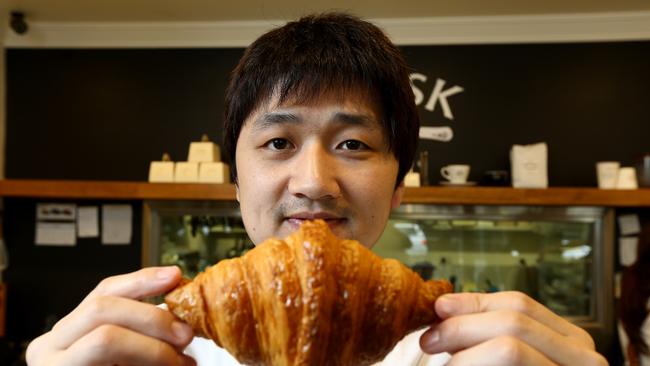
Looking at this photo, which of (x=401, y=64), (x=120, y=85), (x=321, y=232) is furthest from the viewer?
(x=120, y=85)

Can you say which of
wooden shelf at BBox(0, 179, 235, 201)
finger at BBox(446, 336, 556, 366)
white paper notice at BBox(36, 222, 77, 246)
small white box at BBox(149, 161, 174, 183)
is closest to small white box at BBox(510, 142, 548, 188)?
wooden shelf at BBox(0, 179, 235, 201)

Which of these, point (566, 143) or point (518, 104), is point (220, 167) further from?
point (566, 143)

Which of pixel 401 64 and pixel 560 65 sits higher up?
pixel 560 65

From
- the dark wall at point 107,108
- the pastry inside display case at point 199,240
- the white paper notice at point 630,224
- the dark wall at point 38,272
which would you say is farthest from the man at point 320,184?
the dark wall at point 38,272

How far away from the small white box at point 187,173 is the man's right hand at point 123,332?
329cm

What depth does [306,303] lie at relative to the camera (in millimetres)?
769

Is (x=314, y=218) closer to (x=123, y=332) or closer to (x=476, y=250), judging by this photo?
(x=123, y=332)

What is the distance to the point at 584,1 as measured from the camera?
13.4 ft

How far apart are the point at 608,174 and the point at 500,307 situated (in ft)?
12.9

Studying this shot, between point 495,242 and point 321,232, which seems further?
point 495,242

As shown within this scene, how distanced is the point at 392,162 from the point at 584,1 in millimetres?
3886

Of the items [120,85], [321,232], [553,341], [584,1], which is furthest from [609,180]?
[120,85]

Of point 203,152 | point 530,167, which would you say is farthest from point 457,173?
point 203,152

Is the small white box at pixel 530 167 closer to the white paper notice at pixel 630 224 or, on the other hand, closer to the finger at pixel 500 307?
the white paper notice at pixel 630 224
